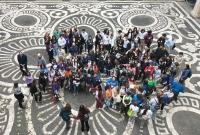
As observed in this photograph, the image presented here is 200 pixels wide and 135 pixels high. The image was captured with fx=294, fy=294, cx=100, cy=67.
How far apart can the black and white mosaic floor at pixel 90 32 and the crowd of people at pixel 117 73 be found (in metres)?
0.70

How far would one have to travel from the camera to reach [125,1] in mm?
26359

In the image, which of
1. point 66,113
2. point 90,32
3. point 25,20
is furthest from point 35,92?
point 25,20

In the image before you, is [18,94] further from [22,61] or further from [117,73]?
[117,73]

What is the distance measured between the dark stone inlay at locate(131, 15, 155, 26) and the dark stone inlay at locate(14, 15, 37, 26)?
7.86 m

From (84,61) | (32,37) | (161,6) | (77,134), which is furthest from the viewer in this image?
→ (161,6)

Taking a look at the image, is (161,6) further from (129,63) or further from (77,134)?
(77,134)

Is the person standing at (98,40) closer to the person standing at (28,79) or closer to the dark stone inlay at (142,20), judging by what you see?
the person standing at (28,79)

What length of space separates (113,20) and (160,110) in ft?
34.3

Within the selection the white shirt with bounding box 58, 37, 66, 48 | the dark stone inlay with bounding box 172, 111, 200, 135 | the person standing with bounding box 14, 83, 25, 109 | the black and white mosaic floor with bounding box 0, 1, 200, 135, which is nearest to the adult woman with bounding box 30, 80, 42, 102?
the black and white mosaic floor with bounding box 0, 1, 200, 135

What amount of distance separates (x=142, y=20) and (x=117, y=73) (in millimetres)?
9198

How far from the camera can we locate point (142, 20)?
23844 millimetres

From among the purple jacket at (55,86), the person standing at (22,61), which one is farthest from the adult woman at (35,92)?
the person standing at (22,61)

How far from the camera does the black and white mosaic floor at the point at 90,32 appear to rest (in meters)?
14.3

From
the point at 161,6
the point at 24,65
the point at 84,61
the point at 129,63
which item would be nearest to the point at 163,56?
the point at 129,63
